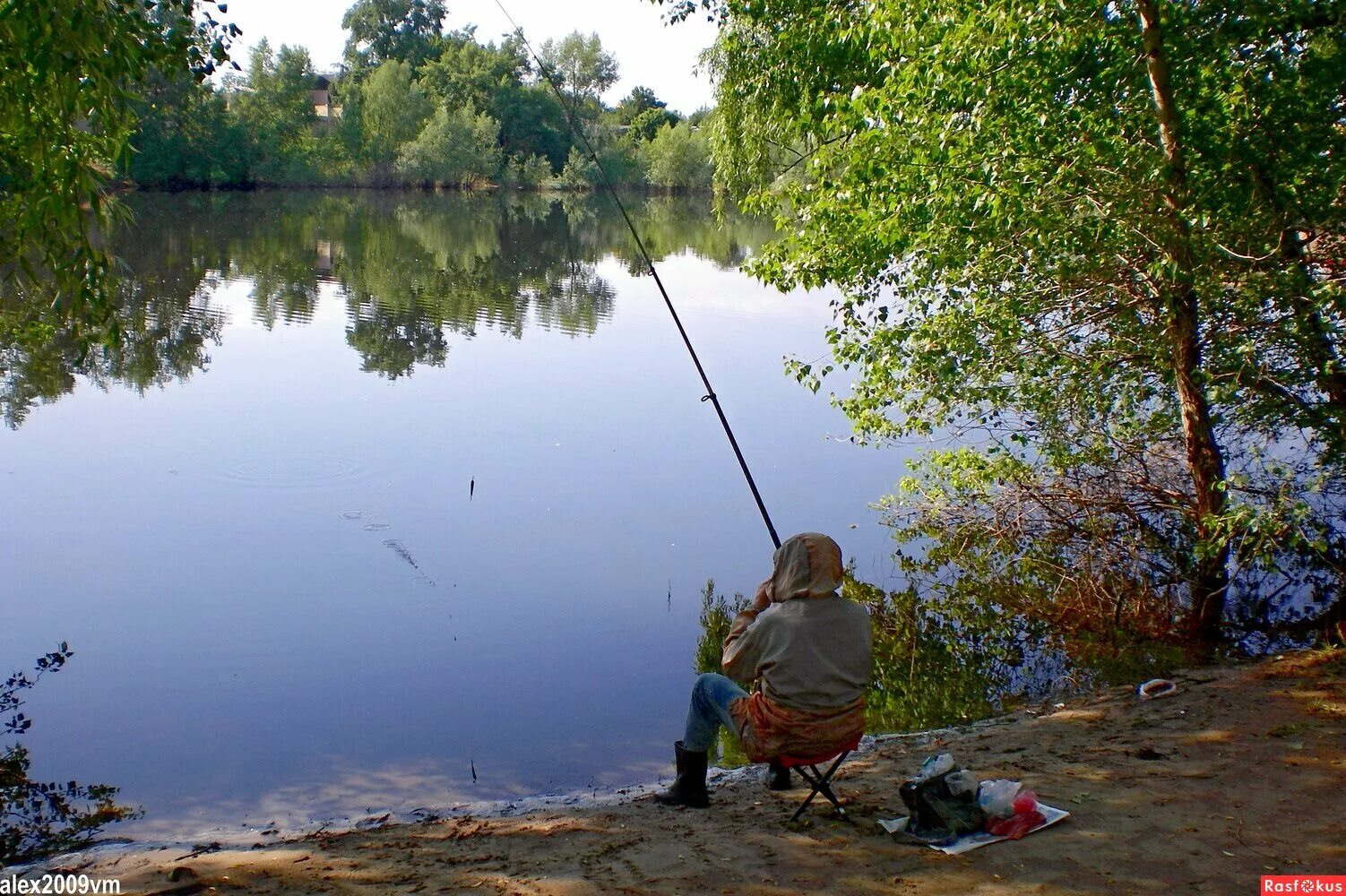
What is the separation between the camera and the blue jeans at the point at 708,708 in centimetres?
446

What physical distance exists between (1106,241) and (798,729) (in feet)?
11.5

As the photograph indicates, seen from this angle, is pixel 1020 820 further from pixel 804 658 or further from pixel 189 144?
pixel 189 144

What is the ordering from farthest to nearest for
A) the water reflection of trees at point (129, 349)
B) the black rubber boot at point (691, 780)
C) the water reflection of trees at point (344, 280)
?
the water reflection of trees at point (344, 280) → the water reflection of trees at point (129, 349) → the black rubber boot at point (691, 780)

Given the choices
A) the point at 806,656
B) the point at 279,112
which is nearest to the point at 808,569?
the point at 806,656

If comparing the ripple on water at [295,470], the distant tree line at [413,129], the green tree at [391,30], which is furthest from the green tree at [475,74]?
the ripple on water at [295,470]

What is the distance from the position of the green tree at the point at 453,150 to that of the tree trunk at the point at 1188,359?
58653 mm

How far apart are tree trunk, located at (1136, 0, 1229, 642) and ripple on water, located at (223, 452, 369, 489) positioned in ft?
24.5

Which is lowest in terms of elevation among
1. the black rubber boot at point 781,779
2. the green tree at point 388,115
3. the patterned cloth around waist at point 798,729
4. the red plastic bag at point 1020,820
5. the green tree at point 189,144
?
the red plastic bag at point 1020,820

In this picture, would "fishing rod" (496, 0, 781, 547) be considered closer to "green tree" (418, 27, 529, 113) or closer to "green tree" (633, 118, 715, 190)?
"green tree" (633, 118, 715, 190)

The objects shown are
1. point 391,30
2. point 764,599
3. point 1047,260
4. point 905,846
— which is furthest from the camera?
point 391,30

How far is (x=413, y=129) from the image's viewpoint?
2483 inches

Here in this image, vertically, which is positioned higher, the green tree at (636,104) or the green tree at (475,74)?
the green tree at (636,104)

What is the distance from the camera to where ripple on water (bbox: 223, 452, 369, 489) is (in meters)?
10.6

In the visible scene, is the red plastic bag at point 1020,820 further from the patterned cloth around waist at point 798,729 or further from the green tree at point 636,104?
the green tree at point 636,104
